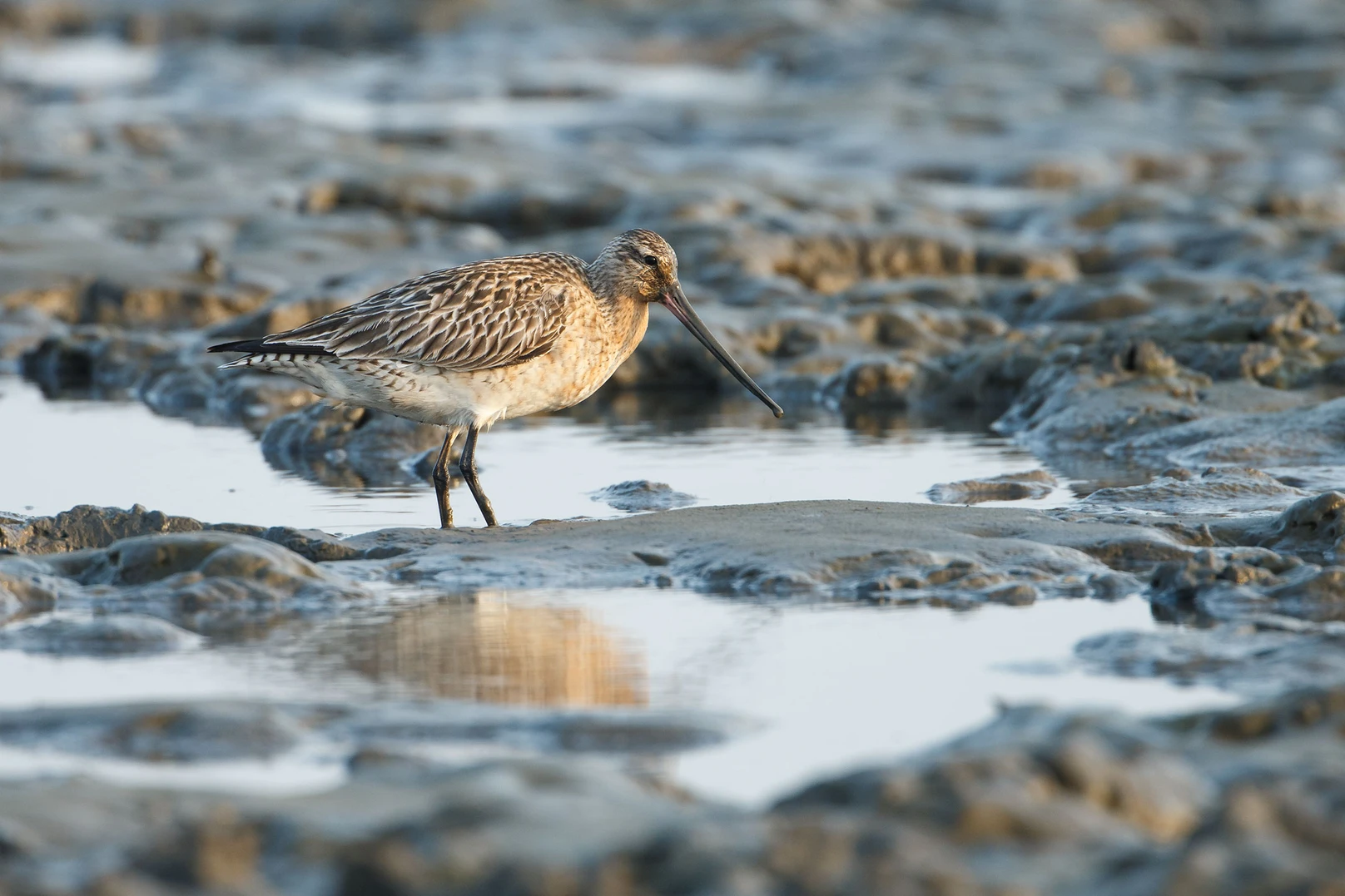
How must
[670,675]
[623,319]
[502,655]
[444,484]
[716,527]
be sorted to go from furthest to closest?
[623,319], [444,484], [716,527], [502,655], [670,675]

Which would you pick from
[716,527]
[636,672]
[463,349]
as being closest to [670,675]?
[636,672]

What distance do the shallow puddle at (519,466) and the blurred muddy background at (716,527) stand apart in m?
0.05

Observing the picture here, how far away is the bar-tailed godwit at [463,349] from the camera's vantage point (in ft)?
25.1

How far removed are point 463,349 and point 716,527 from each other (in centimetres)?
161

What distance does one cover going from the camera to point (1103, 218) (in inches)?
634

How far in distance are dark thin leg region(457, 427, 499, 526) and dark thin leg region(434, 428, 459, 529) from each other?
76 millimetres

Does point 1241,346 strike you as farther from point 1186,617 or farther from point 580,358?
point 1186,617

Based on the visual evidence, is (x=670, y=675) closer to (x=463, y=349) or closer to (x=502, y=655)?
(x=502, y=655)

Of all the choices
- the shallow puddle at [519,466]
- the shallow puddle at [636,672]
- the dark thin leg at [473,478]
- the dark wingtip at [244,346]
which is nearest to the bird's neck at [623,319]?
the shallow puddle at [519,466]

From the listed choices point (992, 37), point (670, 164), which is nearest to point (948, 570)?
point (670, 164)

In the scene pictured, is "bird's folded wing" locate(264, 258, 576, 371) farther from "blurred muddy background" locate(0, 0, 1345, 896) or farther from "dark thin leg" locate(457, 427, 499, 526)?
"blurred muddy background" locate(0, 0, 1345, 896)

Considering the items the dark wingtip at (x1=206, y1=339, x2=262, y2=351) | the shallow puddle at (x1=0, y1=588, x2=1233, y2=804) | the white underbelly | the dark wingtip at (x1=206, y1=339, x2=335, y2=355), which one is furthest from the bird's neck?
the shallow puddle at (x1=0, y1=588, x2=1233, y2=804)

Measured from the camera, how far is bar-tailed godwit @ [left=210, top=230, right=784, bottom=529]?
7664 mm

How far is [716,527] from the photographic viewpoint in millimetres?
6715
